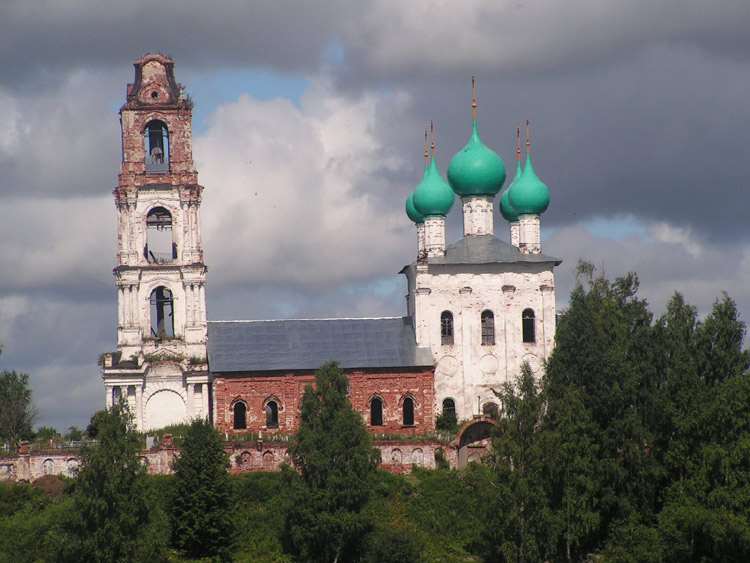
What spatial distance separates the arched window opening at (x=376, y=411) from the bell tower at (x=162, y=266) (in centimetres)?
551

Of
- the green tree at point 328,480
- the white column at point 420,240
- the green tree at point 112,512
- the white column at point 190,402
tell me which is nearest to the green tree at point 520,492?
the green tree at point 328,480

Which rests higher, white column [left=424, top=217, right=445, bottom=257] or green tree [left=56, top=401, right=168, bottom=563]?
white column [left=424, top=217, right=445, bottom=257]

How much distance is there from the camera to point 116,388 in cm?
5197

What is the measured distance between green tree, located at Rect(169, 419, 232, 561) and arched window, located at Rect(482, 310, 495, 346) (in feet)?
40.6

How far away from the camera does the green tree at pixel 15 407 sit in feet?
189

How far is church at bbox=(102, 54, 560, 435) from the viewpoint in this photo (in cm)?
5216

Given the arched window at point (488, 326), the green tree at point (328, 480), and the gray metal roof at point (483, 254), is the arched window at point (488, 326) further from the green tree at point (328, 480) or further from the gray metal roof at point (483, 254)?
the green tree at point (328, 480)

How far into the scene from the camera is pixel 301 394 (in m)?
52.1

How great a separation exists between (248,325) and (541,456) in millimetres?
14892

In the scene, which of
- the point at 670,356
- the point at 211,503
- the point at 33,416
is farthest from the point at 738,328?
the point at 33,416

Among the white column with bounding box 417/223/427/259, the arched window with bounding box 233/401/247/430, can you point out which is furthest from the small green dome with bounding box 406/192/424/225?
the arched window with bounding box 233/401/247/430

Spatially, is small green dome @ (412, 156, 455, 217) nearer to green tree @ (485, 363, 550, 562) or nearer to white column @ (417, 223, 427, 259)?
white column @ (417, 223, 427, 259)

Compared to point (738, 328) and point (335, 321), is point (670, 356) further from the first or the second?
point (335, 321)

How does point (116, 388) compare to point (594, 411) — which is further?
point (116, 388)
